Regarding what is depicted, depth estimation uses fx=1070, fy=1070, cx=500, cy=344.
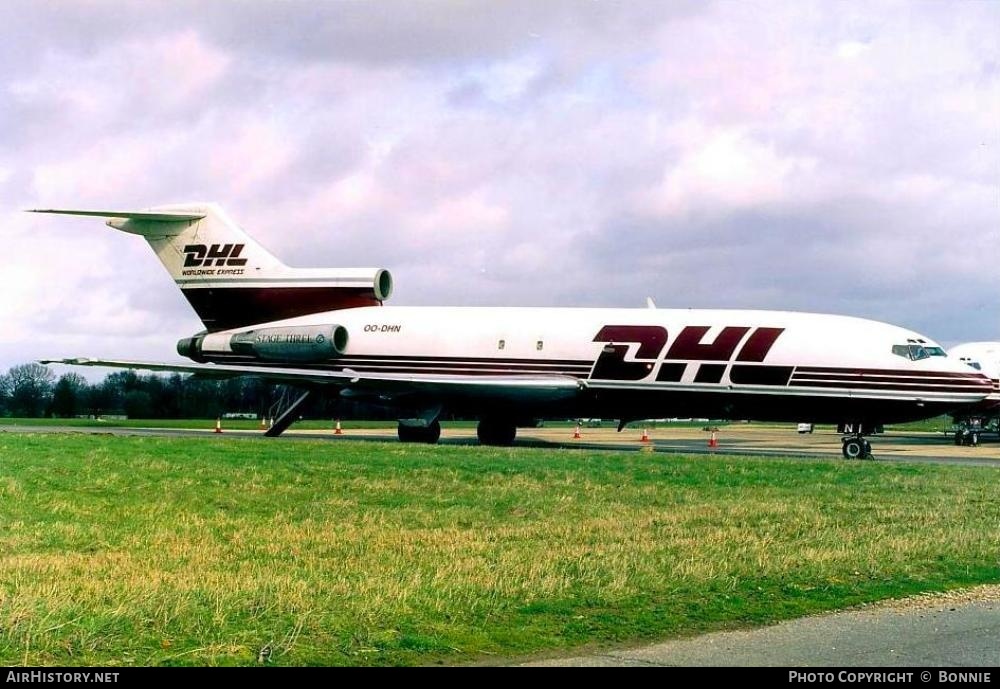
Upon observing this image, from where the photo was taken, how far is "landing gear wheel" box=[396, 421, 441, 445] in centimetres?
3169

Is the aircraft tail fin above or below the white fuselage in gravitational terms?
above

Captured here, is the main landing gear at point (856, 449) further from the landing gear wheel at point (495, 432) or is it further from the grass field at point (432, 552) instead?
the landing gear wheel at point (495, 432)

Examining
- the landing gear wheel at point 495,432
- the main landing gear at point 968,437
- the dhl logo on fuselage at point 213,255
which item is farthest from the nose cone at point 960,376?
the dhl logo on fuselage at point 213,255

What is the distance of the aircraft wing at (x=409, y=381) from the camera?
2981 cm

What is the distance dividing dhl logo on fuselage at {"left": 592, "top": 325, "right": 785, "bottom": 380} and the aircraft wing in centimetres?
124

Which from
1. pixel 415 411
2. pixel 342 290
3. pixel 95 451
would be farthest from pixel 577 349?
pixel 95 451

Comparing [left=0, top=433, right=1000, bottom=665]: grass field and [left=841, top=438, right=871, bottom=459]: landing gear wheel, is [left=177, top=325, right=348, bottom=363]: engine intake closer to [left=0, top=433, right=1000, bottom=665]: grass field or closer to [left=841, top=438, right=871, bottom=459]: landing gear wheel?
[left=0, top=433, right=1000, bottom=665]: grass field

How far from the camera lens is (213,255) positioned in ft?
116

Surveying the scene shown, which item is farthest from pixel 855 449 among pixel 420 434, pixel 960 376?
pixel 420 434

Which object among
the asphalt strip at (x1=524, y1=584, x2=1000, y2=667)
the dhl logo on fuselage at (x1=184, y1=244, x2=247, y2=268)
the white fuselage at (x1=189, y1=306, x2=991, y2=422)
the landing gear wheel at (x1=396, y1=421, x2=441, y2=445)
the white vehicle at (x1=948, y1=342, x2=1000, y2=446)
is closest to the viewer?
the asphalt strip at (x1=524, y1=584, x2=1000, y2=667)

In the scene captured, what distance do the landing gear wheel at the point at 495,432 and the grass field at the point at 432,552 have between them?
13.0 m

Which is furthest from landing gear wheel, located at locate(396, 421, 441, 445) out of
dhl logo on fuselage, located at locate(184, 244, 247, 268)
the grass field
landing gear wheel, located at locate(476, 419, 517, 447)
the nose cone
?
the nose cone

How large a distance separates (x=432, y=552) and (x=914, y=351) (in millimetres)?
19228

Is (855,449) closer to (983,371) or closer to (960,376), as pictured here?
(960,376)
